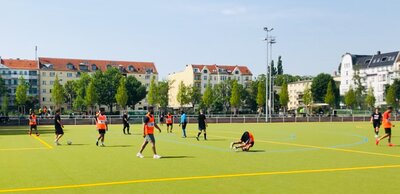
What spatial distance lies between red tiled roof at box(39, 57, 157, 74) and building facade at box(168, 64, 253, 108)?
30.0 feet

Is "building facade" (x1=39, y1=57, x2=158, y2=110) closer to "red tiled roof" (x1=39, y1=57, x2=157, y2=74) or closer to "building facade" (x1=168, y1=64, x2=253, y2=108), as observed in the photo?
"red tiled roof" (x1=39, y1=57, x2=157, y2=74)

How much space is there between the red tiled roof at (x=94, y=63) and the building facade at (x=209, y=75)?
30.0ft

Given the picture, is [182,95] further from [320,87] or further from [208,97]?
[320,87]

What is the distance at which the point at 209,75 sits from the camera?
142 m

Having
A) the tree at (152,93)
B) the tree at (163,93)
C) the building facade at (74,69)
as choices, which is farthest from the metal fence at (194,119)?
the building facade at (74,69)

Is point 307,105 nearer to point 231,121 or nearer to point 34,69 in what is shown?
point 231,121

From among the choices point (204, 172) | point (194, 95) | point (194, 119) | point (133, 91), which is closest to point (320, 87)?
point (194, 95)

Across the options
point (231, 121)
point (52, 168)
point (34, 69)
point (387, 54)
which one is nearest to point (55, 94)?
point (34, 69)

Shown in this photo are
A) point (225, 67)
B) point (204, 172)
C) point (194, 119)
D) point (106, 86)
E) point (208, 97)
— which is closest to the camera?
point (204, 172)

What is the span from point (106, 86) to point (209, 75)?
44.0m

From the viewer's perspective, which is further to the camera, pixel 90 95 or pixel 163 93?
pixel 163 93

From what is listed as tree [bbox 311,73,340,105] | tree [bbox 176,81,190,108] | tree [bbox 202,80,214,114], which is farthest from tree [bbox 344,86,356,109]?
tree [bbox 176,81,190,108]

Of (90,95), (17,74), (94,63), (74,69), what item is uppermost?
(94,63)

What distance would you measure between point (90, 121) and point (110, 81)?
167 ft
